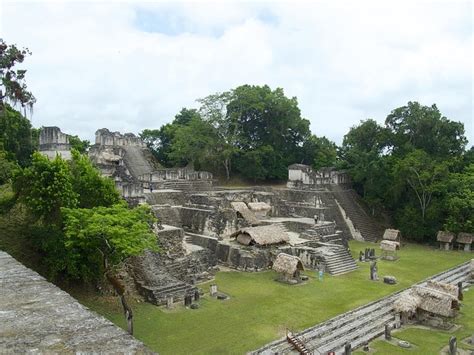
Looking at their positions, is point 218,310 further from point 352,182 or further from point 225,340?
point 352,182

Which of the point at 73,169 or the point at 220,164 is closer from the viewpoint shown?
the point at 73,169

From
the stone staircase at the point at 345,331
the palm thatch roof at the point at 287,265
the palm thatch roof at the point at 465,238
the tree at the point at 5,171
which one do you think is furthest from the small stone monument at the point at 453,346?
the tree at the point at 5,171

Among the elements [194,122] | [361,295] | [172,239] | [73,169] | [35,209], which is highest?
[194,122]

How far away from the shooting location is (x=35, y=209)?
45.9 ft

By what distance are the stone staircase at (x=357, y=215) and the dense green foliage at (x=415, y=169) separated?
3.14ft

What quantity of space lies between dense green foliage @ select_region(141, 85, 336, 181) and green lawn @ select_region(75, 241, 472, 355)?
54.0 ft

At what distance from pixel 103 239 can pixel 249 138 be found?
25981mm

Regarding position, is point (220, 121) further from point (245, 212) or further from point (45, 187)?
point (45, 187)

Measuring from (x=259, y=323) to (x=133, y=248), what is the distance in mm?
4968

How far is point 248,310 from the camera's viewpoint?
15.6 meters

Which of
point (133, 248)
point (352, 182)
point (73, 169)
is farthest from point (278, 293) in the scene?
point (352, 182)

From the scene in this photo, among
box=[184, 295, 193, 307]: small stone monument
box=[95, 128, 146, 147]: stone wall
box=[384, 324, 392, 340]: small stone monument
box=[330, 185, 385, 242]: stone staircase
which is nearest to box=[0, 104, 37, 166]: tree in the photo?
box=[95, 128, 146, 147]: stone wall

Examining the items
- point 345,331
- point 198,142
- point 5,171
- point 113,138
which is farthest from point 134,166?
point 345,331

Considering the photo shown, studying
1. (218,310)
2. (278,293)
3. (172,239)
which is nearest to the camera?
(218,310)
